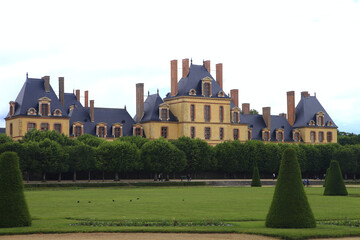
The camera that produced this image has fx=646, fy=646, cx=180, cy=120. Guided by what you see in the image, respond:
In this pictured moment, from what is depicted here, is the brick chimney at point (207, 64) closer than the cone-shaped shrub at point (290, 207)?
No

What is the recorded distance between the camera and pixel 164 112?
103750mm

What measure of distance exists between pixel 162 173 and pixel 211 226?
6802cm

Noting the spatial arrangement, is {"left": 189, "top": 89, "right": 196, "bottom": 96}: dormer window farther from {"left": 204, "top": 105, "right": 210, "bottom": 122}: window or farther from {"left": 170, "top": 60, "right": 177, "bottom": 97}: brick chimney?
{"left": 204, "top": 105, "right": 210, "bottom": 122}: window

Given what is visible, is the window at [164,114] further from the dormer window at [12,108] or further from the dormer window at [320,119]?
the dormer window at [320,119]

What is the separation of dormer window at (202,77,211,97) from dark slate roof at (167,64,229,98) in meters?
0.67

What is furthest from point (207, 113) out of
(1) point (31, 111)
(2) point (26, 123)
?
(2) point (26, 123)

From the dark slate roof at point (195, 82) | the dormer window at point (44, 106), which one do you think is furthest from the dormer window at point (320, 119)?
the dormer window at point (44, 106)

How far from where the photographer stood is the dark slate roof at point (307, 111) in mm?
117938

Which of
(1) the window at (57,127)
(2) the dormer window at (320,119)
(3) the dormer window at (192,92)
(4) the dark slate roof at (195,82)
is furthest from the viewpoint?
(2) the dormer window at (320,119)

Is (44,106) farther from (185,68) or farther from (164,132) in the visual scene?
(185,68)

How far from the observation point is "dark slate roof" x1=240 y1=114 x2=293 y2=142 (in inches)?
4579

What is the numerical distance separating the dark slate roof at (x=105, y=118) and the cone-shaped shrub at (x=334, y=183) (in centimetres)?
5269

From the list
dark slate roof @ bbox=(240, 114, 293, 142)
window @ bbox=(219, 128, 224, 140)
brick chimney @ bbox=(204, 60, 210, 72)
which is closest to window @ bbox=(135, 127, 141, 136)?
window @ bbox=(219, 128, 224, 140)

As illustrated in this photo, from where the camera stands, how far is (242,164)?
313ft
